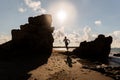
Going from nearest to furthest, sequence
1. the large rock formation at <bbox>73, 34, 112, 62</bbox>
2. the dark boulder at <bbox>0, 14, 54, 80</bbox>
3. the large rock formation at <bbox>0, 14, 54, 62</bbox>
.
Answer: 1. the dark boulder at <bbox>0, 14, 54, 80</bbox>
2. the large rock formation at <bbox>0, 14, 54, 62</bbox>
3. the large rock formation at <bbox>73, 34, 112, 62</bbox>

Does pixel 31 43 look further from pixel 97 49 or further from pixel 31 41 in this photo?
pixel 97 49

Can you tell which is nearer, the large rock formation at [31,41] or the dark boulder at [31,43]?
the dark boulder at [31,43]

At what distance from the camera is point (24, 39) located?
3653cm

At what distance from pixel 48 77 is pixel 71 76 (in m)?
2.74

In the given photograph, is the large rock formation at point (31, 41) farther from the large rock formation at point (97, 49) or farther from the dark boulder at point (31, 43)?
the large rock formation at point (97, 49)

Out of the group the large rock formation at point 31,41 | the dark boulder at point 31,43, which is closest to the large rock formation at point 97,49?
the dark boulder at point 31,43

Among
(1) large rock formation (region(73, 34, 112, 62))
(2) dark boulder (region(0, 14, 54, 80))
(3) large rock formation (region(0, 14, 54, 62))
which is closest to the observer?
(2) dark boulder (region(0, 14, 54, 80))

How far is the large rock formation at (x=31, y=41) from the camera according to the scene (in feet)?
116

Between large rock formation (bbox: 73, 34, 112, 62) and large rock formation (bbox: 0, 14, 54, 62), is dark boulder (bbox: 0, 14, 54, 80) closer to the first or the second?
large rock formation (bbox: 0, 14, 54, 62)

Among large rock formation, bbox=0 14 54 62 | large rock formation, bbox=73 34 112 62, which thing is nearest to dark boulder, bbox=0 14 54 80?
large rock formation, bbox=0 14 54 62

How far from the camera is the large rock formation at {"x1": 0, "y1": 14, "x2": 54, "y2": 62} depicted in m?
35.2

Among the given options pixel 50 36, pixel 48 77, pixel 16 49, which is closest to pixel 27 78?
pixel 48 77

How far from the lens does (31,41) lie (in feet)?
120

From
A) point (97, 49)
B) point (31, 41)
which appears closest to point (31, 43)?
point (31, 41)
